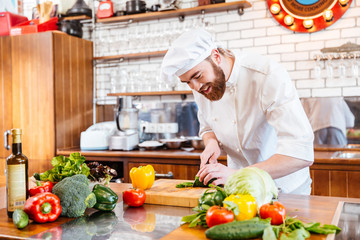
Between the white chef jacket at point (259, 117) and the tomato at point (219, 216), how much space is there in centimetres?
79

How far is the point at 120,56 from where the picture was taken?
5.03 meters

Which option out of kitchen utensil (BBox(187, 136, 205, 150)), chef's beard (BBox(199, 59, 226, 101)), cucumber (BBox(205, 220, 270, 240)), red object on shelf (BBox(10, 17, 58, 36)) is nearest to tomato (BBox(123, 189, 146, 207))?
cucumber (BBox(205, 220, 270, 240))

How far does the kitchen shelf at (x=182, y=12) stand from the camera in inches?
172

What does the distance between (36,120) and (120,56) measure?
1.32 m

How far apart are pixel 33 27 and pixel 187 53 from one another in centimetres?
346

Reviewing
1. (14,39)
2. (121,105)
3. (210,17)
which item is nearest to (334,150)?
(210,17)

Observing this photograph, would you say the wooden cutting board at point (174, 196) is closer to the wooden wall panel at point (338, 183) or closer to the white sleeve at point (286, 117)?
the white sleeve at point (286, 117)

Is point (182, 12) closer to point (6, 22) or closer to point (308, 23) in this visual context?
point (308, 23)

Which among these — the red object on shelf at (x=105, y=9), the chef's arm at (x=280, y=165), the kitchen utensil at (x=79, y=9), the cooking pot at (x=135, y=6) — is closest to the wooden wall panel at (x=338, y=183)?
the chef's arm at (x=280, y=165)

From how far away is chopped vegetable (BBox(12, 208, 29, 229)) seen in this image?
154 centimetres

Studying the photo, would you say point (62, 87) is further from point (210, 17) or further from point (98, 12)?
point (210, 17)

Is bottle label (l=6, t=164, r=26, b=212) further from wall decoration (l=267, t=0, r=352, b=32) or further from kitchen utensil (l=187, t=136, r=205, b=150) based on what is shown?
wall decoration (l=267, t=0, r=352, b=32)

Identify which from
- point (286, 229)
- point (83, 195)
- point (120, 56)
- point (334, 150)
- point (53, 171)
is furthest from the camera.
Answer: point (120, 56)

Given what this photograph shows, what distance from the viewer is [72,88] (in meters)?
4.91
